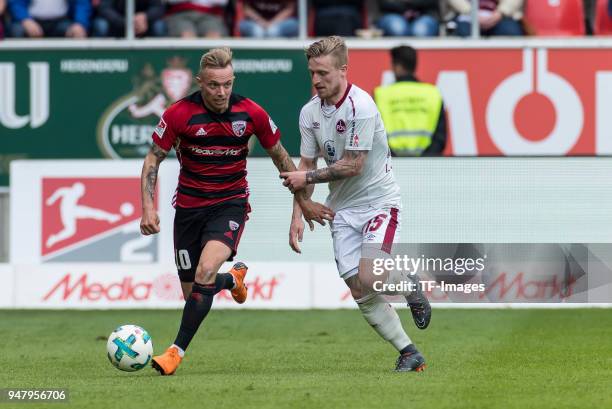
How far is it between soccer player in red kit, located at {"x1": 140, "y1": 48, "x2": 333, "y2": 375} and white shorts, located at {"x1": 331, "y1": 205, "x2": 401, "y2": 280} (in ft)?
0.41

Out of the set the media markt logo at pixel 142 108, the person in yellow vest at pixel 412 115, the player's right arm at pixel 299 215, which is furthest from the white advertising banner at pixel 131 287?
the player's right arm at pixel 299 215

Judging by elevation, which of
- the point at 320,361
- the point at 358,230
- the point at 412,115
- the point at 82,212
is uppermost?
the point at 412,115

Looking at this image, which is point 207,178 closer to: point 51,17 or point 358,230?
point 358,230

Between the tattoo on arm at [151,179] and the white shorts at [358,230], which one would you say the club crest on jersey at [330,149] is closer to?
the white shorts at [358,230]

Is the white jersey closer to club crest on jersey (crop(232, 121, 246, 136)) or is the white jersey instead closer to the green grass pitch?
club crest on jersey (crop(232, 121, 246, 136))

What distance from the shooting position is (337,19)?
677 inches

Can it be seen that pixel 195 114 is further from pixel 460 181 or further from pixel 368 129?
pixel 460 181

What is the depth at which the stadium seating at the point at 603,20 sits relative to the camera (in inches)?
686

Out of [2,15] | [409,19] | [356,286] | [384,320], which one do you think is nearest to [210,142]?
[356,286]

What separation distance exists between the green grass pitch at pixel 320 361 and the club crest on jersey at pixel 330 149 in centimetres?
138

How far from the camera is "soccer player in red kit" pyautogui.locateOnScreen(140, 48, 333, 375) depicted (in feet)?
30.3

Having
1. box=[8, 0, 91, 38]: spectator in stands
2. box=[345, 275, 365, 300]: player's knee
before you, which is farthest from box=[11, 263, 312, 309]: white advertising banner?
box=[345, 275, 365, 300]: player's knee

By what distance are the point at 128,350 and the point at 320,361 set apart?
1512 millimetres

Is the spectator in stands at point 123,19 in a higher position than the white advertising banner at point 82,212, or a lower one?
higher
